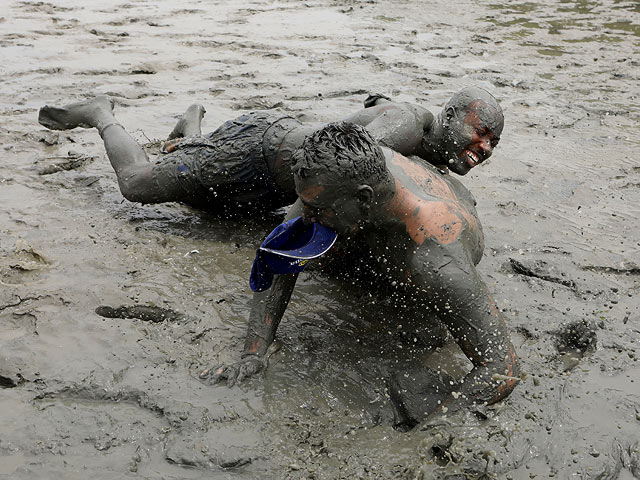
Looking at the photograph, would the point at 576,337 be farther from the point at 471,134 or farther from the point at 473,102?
the point at 473,102

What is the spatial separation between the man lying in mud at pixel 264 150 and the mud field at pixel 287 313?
0.79 feet

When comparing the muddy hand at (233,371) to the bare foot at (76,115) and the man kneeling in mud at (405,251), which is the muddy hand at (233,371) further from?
the bare foot at (76,115)

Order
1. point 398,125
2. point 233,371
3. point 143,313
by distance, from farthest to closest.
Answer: point 398,125 → point 143,313 → point 233,371

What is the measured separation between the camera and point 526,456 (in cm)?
259

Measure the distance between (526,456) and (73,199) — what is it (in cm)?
310

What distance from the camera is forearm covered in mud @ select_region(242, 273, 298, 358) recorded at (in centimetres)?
297

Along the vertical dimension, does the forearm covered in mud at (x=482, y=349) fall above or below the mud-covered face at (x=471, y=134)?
below

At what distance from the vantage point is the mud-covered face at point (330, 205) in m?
2.50

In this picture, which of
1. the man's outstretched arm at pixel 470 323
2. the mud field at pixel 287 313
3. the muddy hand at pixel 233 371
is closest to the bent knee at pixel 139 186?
the mud field at pixel 287 313

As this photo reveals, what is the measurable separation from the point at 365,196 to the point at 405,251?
332 mm

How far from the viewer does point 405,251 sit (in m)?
2.73

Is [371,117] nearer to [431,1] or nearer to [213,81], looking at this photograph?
[213,81]

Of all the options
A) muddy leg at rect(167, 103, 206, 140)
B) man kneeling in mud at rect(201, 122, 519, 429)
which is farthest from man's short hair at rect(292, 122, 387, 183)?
muddy leg at rect(167, 103, 206, 140)

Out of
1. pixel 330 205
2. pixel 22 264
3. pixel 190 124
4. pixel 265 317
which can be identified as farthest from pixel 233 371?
pixel 190 124
